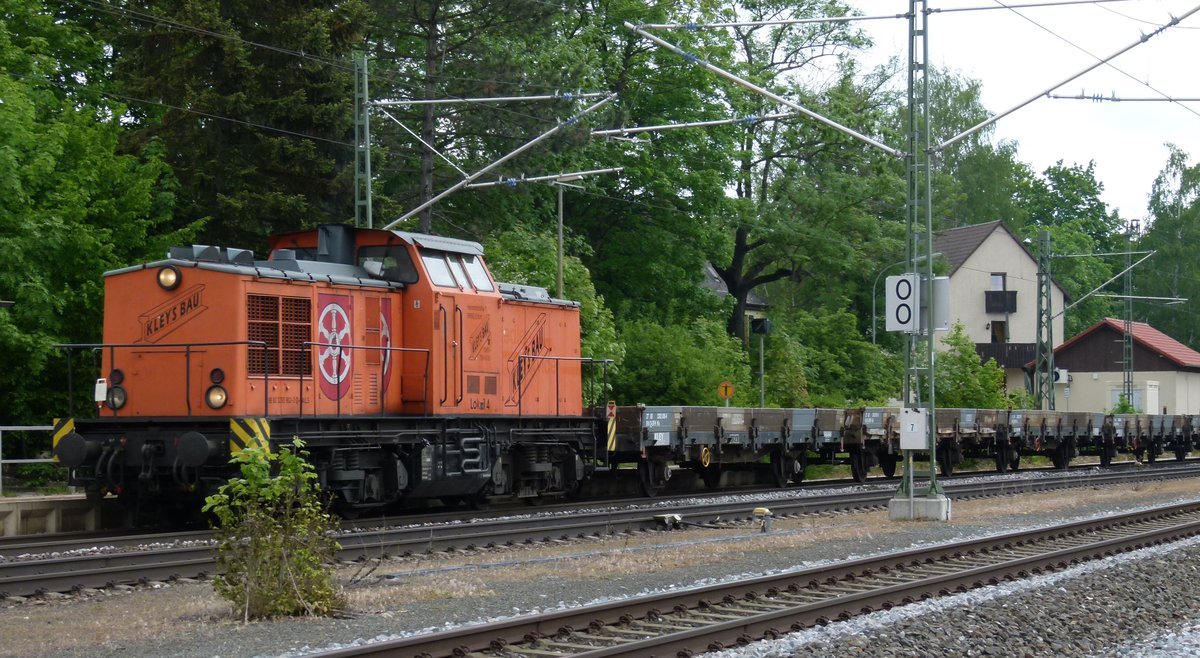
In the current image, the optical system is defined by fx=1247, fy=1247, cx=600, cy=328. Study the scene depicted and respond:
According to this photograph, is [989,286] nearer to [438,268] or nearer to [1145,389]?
[1145,389]

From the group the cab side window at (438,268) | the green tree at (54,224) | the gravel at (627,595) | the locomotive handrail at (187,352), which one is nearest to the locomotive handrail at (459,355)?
the cab side window at (438,268)

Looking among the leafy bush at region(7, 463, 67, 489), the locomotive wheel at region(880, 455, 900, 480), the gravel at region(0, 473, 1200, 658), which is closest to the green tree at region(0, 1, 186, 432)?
the leafy bush at region(7, 463, 67, 489)

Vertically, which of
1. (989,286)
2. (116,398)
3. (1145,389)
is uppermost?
(989,286)

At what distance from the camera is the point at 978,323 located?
6788 centimetres

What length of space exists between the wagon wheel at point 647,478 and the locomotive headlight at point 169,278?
947 cm

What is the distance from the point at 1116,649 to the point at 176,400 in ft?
34.6

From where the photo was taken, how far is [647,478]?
21953 mm

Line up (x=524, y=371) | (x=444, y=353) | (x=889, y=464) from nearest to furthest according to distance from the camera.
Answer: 1. (x=444, y=353)
2. (x=524, y=371)
3. (x=889, y=464)

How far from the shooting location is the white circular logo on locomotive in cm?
1533

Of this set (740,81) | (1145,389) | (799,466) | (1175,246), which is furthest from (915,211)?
(1175,246)

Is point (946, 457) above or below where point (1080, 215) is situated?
below

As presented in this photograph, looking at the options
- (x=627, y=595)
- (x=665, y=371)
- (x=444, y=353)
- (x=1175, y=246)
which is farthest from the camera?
(x=1175, y=246)

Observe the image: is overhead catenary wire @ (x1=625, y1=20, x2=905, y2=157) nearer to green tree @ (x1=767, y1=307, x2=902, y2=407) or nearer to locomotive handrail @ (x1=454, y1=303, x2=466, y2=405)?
locomotive handrail @ (x1=454, y1=303, x2=466, y2=405)

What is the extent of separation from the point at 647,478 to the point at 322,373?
8.14 meters
